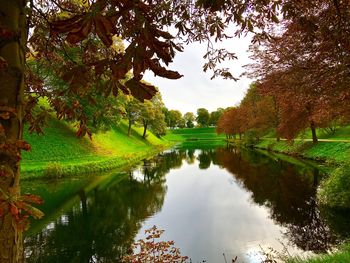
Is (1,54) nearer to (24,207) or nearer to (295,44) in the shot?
(24,207)

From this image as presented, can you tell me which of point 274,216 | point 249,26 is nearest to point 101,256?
point 274,216

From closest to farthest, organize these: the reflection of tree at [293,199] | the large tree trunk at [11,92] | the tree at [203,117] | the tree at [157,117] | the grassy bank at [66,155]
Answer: the large tree trunk at [11,92] → the reflection of tree at [293,199] → the grassy bank at [66,155] → the tree at [157,117] → the tree at [203,117]

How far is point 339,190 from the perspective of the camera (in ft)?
45.5

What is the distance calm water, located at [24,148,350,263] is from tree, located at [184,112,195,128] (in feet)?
543

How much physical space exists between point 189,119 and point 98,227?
594 feet

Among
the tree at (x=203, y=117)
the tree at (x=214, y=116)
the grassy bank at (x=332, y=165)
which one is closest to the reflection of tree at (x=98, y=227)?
the grassy bank at (x=332, y=165)

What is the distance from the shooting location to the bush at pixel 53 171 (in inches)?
906

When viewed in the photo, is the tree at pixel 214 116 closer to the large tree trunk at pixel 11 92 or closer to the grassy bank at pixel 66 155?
the grassy bank at pixel 66 155

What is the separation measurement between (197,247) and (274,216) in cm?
483

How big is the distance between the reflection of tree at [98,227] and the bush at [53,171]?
4.55m

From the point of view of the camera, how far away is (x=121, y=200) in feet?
58.1

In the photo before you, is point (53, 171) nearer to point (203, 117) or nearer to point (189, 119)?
point (203, 117)

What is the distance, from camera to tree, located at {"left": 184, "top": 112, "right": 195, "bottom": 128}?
623 ft

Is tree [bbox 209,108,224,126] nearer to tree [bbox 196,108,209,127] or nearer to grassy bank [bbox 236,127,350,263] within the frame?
tree [bbox 196,108,209,127]
